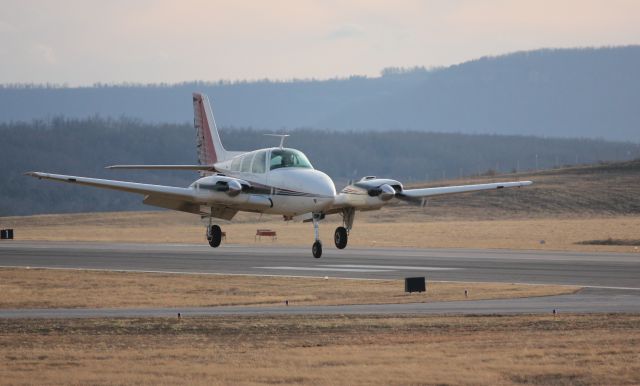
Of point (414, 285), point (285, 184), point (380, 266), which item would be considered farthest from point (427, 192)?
point (380, 266)

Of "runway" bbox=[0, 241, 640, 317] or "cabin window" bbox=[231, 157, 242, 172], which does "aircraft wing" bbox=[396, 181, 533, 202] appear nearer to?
"runway" bbox=[0, 241, 640, 317]

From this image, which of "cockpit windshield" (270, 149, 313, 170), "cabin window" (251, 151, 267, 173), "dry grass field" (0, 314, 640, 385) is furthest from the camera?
"cabin window" (251, 151, 267, 173)

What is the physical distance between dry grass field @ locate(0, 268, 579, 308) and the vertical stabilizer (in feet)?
16.3

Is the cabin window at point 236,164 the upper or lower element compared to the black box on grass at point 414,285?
upper

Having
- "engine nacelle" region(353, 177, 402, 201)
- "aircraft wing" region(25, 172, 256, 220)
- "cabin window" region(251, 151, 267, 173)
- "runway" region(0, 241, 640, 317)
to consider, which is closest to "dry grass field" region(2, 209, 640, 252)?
"runway" region(0, 241, 640, 317)

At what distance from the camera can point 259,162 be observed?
148 ft

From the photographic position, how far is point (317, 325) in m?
31.7

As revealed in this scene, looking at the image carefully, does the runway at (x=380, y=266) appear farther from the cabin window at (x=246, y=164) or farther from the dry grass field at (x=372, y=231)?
the dry grass field at (x=372, y=231)

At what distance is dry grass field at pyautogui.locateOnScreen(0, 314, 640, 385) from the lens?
913 inches

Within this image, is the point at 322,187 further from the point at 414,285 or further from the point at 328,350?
the point at 328,350

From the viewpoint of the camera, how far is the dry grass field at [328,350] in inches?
913

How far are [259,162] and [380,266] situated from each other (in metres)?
14.0

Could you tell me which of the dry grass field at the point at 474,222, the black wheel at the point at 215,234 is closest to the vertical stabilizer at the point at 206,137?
the black wheel at the point at 215,234

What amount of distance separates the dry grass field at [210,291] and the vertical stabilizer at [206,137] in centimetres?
497
